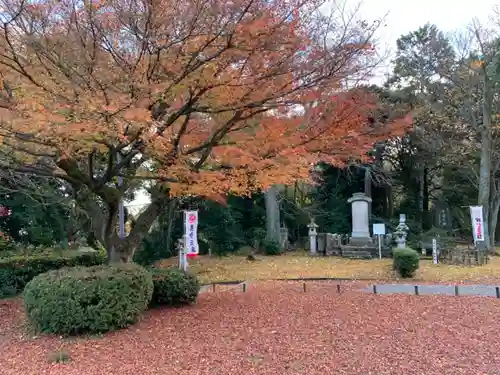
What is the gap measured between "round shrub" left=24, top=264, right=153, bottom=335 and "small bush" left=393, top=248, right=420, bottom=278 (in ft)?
25.1

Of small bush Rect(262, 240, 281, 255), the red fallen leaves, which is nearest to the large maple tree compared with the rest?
the red fallen leaves

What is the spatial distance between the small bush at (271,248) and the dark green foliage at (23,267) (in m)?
10.6

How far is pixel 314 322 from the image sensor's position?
641 cm

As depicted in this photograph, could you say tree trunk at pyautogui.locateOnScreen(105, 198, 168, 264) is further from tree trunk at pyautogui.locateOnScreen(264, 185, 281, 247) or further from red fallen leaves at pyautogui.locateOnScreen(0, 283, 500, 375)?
tree trunk at pyautogui.locateOnScreen(264, 185, 281, 247)

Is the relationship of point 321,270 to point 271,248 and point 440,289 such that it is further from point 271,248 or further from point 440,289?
point 271,248

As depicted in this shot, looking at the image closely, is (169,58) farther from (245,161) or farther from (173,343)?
(173,343)

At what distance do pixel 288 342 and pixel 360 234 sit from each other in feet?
52.5

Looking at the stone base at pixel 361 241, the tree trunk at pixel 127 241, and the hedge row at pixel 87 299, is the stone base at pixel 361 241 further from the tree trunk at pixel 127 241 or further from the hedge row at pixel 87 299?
the hedge row at pixel 87 299

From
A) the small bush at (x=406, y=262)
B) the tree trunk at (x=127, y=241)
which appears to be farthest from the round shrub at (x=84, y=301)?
the small bush at (x=406, y=262)

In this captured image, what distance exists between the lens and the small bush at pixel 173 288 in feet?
24.7

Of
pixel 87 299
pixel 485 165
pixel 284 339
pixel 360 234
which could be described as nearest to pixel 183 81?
pixel 87 299

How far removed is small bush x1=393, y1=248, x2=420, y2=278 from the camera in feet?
37.3

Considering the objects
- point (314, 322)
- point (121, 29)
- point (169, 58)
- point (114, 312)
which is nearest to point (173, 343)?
point (114, 312)

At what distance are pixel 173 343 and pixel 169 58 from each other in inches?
144
